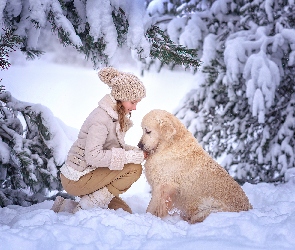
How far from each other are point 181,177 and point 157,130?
448 millimetres

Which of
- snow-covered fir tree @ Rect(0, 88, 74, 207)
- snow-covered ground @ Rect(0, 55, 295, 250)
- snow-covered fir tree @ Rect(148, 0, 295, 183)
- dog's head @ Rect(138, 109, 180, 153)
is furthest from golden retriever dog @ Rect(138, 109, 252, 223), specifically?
snow-covered fir tree @ Rect(148, 0, 295, 183)

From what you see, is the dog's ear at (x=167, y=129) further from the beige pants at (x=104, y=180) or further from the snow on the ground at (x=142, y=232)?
the snow on the ground at (x=142, y=232)

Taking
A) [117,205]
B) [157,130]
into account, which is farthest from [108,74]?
[117,205]

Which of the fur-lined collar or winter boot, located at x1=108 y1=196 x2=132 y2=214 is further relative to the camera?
winter boot, located at x1=108 y1=196 x2=132 y2=214

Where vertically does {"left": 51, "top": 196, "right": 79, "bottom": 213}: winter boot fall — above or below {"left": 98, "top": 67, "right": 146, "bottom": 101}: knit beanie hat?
below

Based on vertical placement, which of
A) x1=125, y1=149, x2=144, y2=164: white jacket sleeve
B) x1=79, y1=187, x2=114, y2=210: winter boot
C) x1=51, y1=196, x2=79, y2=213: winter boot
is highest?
x1=125, y1=149, x2=144, y2=164: white jacket sleeve

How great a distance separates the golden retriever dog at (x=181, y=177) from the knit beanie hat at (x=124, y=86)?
9.0 inches

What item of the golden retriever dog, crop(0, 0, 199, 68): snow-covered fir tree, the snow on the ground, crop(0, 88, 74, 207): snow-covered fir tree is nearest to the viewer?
the snow on the ground

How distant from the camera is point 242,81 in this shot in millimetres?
6457

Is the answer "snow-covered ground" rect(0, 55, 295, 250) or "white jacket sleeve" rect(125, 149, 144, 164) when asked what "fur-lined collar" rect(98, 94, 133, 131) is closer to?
"white jacket sleeve" rect(125, 149, 144, 164)

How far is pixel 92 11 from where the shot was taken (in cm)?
330

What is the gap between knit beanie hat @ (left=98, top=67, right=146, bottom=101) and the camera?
11.1ft

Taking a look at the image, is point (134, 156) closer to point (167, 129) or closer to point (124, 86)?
point (167, 129)

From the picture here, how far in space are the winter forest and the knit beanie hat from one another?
0.20 meters
